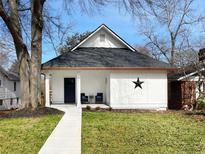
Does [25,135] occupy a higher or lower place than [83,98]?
lower

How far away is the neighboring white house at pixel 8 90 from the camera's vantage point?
39.7m

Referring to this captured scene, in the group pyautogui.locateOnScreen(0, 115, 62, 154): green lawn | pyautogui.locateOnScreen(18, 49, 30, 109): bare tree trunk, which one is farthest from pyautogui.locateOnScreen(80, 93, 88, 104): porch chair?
pyautogui.locateOnScreen(0, 115, 62, 154): green lawn

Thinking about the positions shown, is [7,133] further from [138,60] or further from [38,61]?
[138,60]

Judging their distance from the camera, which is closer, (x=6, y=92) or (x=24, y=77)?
(x=24, y=77)

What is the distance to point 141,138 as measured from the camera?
10.5 metres

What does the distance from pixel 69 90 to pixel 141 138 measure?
50.7ft

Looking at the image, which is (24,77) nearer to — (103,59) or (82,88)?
(103,59)

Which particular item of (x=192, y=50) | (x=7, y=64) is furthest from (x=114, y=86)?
(x=7, y=64)

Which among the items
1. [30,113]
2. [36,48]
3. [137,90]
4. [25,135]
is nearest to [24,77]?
[36,48]

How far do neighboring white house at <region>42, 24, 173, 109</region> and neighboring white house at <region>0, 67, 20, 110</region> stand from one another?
652 inches

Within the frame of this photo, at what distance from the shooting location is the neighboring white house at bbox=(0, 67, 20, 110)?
130ft

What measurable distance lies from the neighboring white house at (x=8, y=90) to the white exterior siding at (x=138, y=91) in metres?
20.5

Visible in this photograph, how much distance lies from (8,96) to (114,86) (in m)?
23.0

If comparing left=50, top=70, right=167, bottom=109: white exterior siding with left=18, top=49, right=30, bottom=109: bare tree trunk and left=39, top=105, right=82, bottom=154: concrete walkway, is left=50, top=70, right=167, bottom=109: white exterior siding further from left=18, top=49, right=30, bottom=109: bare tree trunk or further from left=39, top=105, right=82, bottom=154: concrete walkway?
left=39, top=105, right=82, bottom=154: concrete walkway
